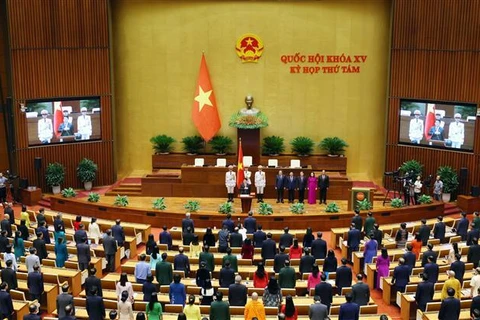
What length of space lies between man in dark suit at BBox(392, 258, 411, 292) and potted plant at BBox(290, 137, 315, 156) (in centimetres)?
1182

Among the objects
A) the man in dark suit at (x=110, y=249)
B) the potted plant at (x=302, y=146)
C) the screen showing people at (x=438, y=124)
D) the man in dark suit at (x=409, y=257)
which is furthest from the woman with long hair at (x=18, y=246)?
the screen showing people at (x=438, y=124)

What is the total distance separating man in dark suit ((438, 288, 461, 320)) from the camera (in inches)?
490

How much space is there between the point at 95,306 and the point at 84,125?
48.9ft

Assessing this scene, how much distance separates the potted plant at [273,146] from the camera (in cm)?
2683

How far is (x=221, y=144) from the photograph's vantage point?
88.2 feet

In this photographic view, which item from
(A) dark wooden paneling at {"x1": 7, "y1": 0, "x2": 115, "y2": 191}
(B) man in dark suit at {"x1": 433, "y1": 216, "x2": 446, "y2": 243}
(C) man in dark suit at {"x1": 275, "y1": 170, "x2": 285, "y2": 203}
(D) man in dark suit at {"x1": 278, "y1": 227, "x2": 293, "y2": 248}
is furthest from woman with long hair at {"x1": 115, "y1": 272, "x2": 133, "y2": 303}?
(A) dark wooden paneling at {"x1": 7, "y1": 0, "x2": 115, "y2": 191}

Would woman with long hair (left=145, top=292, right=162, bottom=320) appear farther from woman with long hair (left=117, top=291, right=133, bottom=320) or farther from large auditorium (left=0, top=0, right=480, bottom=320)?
large auditorium (left=0, top=0, right=480, bottom=320)

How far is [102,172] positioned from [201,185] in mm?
4346

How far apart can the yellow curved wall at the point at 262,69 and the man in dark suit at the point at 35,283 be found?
45.1 feet

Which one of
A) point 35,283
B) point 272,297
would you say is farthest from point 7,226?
point 272,297

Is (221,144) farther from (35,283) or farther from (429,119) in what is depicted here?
(35,283)

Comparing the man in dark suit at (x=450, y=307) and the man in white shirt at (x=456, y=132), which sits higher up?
the man in white shirt at (x=456, y=132)

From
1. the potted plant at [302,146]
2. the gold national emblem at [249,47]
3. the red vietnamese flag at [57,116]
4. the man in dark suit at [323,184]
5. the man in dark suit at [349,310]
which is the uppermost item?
the gold national emblem at [249,47]

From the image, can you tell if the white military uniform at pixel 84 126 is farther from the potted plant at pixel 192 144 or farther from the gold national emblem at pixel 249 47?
the gold national emblem at pixel 249 47
